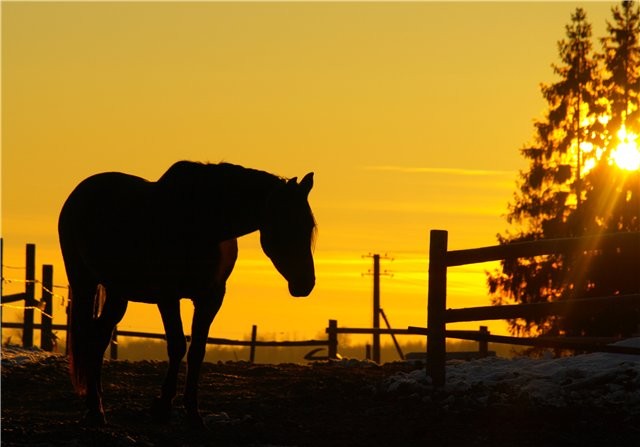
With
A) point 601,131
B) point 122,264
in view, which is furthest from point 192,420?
point 601,131

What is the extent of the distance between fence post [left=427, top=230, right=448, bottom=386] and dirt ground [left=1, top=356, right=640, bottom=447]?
18.5 inches

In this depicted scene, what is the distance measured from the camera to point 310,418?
12242 millimetres

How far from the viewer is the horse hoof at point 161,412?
1160cm

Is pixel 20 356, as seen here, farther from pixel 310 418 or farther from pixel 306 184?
pixel 306 184

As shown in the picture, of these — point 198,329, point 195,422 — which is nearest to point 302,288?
point 198,329

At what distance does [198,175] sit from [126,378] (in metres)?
4.39

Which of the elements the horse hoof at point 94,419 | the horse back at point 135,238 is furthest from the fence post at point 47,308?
the horse hoof at point 94,419

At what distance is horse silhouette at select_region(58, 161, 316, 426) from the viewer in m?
10.9

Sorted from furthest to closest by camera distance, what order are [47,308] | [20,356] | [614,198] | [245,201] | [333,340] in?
[614,198], [333,340], [47,308], [20,356], [245,201]

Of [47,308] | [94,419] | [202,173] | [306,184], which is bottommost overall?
[94,419]

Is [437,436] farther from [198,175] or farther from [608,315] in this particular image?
[608,315]

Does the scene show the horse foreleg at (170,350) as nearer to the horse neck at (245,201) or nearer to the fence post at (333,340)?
the horse neck at (245,201)

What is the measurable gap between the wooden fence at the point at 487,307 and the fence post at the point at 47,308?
11.4m

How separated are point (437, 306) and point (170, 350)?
3223mm
